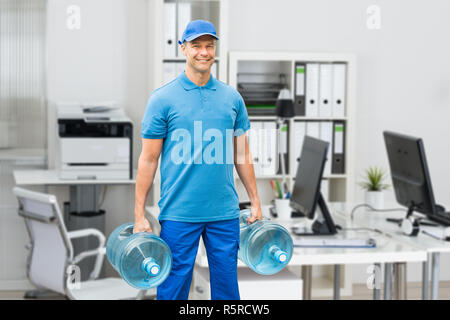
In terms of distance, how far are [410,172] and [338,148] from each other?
1401 millimetres

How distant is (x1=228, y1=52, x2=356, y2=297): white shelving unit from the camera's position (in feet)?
14.7

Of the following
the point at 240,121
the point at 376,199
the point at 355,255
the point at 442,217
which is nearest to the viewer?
the point at 240,121

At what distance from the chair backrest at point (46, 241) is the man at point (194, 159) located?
6.27 feet

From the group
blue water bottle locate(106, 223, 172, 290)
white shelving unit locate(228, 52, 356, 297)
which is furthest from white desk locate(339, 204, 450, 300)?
blue water bottle locate(106, 223, 172, 290)

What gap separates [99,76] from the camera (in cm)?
462

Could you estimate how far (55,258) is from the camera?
137 inches

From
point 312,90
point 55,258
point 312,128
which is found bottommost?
point 55,258

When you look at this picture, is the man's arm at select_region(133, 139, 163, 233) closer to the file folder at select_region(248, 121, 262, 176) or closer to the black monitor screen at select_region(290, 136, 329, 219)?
the black monitor screen at select_region(290, 136, 329, 219)

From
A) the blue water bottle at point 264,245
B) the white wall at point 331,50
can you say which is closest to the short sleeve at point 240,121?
the blue water bottle at point 264,245

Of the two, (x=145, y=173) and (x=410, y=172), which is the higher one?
(x=145, y=173)

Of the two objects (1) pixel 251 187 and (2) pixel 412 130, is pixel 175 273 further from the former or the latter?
(2) pixel 412 130

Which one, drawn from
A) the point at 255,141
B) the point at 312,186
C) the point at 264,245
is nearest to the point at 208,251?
the point at 264,245

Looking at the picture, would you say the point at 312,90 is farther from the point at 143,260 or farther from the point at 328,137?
the point at 143,260
